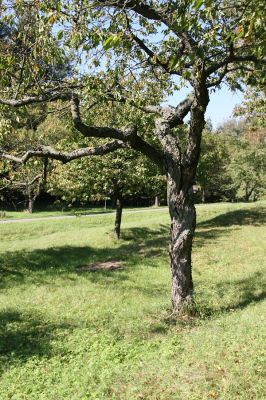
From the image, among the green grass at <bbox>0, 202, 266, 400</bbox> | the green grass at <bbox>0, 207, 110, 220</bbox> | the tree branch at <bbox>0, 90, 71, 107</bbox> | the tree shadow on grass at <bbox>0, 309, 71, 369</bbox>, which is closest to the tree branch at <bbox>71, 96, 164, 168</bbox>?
the tree branch at <bbox>0, 90, 71, 107</bbox>

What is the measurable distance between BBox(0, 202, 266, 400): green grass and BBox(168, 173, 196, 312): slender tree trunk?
0.65 m

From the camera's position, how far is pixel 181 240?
1013 centimetres

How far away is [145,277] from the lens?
672 inches

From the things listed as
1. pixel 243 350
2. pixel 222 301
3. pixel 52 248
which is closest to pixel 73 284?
pixel 222 301

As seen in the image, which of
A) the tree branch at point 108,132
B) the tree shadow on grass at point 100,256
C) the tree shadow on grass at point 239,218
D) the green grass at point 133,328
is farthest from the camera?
the tree shadow on grass at point 239,218

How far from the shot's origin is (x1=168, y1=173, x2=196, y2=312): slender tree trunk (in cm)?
1017

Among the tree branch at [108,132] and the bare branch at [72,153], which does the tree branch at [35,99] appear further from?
the bare branch at [72,153]

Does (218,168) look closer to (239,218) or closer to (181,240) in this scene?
(239,218)

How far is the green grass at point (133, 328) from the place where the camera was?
21.9ft

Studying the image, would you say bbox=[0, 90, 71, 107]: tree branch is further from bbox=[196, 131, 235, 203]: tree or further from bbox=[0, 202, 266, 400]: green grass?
bbox=[196, 131, 235, 203]: tree

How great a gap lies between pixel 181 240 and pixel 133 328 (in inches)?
102

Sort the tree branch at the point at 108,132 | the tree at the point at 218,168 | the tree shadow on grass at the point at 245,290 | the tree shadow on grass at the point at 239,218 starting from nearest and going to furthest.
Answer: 1. the tree branch at the point at 108,132
2. the tree shadow on grass at the point at 245,290
3. the tree shadow on grass at the point at 239,218
4. the tree at the point at 218,168

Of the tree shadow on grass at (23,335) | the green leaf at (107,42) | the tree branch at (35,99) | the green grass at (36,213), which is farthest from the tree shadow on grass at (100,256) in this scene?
the green grass at (36,213)

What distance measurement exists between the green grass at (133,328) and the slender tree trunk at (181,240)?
65cm
